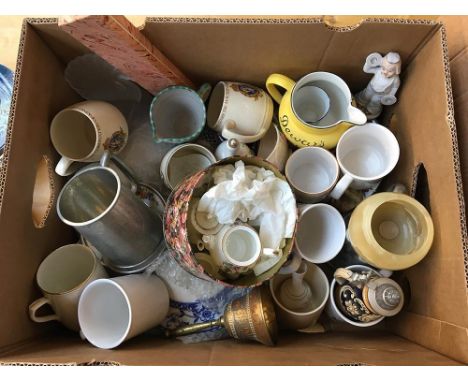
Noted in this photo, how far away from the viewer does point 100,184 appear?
82cm

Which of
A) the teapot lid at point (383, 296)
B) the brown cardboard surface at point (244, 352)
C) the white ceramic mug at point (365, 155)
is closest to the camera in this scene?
the brown cardboard surface at point (244, 352)

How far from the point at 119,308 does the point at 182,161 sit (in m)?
0.34

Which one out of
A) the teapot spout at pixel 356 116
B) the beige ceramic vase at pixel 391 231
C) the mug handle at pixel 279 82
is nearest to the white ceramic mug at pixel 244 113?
the mug handle at pixel 279 82

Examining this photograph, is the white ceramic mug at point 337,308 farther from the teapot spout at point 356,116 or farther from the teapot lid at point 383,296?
the teapot spout at point 356,116

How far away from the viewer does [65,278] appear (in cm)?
85

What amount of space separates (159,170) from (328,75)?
427 millimetres

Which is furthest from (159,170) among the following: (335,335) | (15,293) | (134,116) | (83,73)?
(335,335)

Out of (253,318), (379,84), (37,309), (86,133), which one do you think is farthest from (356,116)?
(37,309)

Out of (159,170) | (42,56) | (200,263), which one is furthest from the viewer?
(159,170)

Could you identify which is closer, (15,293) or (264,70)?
(15,293)

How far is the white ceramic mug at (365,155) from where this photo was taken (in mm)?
851

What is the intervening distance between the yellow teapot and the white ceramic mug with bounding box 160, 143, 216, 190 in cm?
18

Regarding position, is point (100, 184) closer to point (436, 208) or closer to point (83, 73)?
point (83, 73)

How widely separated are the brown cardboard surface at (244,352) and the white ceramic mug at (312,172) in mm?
295
